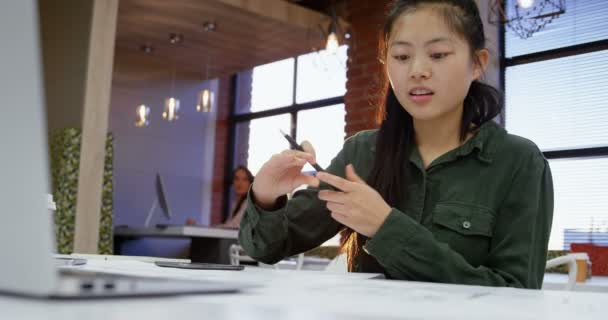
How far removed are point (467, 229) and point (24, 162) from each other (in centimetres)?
92

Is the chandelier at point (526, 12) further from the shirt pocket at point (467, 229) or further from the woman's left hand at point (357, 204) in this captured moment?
the woman's left hand at point (357, 204)

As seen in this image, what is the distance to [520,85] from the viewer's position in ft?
16.3

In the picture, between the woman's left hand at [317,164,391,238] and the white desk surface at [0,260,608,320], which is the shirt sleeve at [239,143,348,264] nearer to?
the woman's left hand at [317,164,391,238]

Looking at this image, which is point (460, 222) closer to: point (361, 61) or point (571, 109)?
point (571, 109)

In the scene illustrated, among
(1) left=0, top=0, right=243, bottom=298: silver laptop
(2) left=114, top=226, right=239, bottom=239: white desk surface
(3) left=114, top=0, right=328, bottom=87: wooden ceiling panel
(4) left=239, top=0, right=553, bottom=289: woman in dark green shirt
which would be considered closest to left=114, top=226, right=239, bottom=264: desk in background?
(2) left=114, top=226, right=239, bottom=239: white desk surface

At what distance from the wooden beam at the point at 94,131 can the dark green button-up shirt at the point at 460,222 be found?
3.36m

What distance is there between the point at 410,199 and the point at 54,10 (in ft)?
14.4

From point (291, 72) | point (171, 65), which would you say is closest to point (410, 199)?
point (291, 72)

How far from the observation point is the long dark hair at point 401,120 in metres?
1.26

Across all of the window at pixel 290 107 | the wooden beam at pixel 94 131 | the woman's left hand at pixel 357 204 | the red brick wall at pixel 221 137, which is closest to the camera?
the woman's left hand at pixel 357 204

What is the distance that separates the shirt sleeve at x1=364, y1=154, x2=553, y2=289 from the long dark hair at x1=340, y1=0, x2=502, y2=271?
0.56ft

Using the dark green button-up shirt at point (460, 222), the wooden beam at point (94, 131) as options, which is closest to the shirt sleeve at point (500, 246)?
the dark green button-up shirt at point (460, 222)

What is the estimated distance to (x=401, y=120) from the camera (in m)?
1.37

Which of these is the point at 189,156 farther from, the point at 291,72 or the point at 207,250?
the point at 207,250
